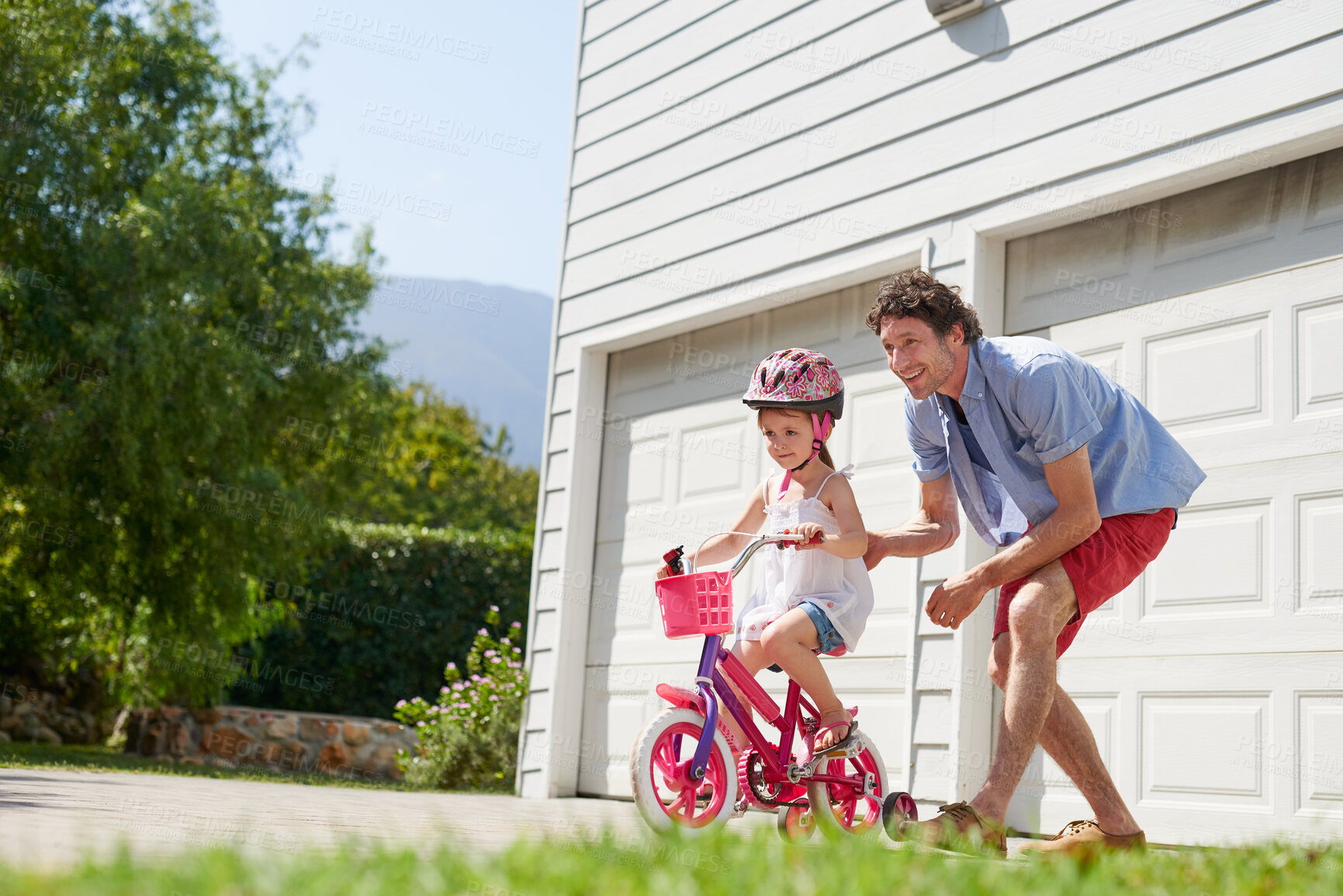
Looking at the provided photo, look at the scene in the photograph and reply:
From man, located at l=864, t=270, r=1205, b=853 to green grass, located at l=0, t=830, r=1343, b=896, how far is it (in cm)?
72

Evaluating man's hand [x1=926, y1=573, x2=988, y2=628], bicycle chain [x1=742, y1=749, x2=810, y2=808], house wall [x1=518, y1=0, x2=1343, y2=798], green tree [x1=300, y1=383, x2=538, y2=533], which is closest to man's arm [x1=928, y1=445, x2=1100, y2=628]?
man's hand [x1=926, y1=573, x2=988, y2=628]

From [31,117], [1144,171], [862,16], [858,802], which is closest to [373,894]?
[858,802]

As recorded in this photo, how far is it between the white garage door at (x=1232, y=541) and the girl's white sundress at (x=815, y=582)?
46.5 inches

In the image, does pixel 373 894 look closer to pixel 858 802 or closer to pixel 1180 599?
pixel 858 802

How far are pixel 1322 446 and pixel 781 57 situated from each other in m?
3.16

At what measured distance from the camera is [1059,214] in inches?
174

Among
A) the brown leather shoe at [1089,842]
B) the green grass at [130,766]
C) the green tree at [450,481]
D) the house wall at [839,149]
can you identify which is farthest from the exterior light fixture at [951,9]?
the green tree at [450,481]

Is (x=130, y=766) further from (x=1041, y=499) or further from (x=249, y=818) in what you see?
(x=1041, y=499)

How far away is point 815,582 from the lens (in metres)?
3.53

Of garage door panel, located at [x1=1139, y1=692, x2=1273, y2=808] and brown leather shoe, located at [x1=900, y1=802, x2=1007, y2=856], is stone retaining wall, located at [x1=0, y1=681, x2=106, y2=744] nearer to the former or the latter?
garage door panel, located at [x1=1139, y1=692, x2=1273, y2=808]

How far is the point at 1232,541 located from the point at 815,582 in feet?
4.84

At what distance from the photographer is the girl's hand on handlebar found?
325 centimetres

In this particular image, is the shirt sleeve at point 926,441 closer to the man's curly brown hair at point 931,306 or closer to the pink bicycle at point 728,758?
the man's curly brown hair at point 931,306

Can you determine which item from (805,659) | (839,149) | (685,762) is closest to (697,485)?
(839,149)
